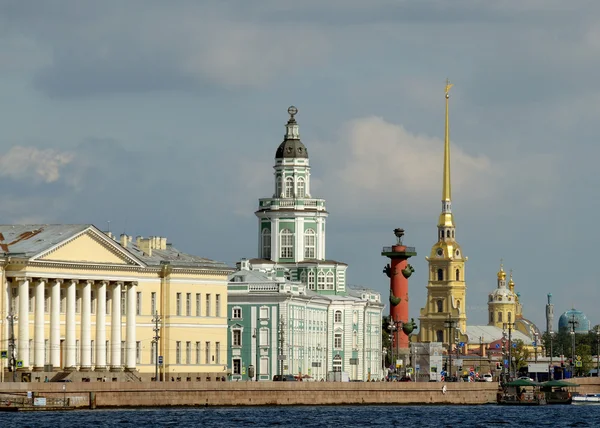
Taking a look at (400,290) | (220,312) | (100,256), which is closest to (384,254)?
(400,290)

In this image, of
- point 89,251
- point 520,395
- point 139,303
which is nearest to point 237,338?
point 520,395

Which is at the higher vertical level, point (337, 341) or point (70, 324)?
point (337, 341)

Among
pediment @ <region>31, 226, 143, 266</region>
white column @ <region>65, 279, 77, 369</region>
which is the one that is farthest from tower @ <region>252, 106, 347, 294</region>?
white column @ <region>65, 279, 77, 369</region>

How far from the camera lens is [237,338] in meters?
152

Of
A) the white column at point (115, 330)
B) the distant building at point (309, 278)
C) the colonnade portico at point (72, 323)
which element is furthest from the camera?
the distant building at point (309, 278)

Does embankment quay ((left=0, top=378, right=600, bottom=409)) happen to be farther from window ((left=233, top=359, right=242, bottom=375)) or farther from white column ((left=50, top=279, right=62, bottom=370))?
window ((left=233, top=359, right=242, bottom=375))

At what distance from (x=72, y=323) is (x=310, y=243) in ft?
200

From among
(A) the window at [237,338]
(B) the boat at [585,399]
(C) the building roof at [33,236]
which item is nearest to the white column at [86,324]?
(C) the building roof at [33,236]

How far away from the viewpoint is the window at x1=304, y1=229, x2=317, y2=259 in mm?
174750

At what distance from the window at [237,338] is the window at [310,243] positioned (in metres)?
24.5

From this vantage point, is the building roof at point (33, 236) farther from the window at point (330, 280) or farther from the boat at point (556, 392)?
the window at point (330, 280)

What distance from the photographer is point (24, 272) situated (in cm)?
11319

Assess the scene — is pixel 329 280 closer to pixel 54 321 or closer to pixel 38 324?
pixel 54 321

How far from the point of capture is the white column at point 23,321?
113312 millimetres
